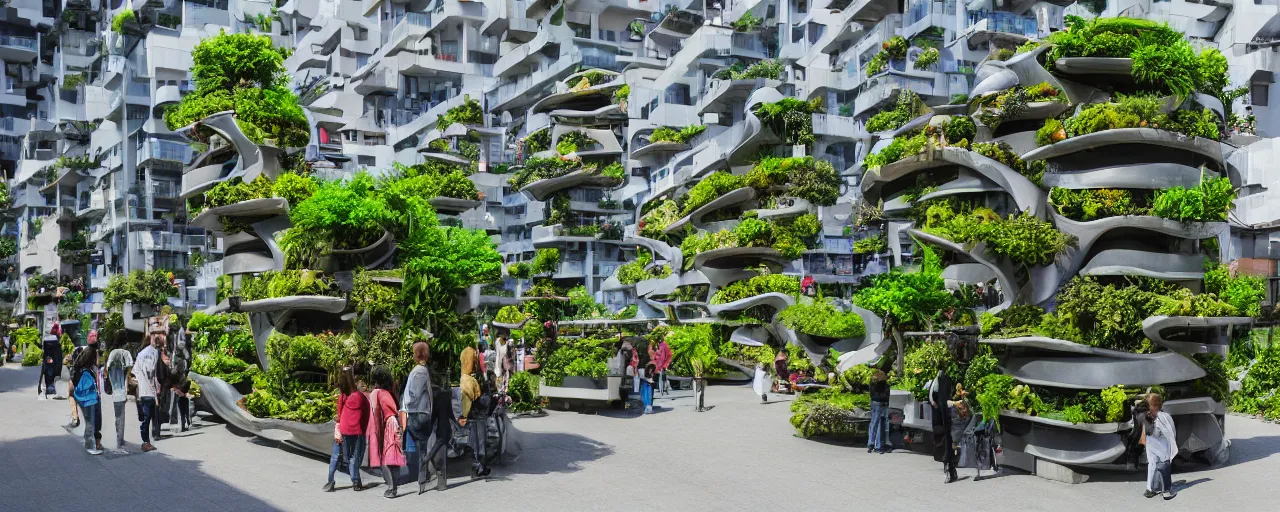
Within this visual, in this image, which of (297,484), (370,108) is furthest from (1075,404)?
(370,108)

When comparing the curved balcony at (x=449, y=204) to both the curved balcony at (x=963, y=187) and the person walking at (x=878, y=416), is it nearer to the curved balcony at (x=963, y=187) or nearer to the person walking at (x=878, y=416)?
the curved balcony at (x=963, y=187)

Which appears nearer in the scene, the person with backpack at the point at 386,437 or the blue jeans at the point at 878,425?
the person with backpack at the point at 386,437

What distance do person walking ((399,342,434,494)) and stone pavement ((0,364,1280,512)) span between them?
28.7 inches

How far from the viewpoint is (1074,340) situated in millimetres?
17219

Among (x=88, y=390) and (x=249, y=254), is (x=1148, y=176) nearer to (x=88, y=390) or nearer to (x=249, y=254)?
(x=88, y=390)

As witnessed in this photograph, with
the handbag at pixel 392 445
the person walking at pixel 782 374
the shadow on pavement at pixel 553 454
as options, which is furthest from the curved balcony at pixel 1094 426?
the person walking at pixel 782 374

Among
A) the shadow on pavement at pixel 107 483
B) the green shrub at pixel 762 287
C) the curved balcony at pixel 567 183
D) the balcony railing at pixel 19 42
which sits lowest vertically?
the shadow on pavement at pixel 107 483

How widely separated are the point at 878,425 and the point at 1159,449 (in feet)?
18.1

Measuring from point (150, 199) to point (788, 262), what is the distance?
3938 cm

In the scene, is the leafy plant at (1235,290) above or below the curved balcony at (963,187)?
below

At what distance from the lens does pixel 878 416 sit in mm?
Result: 20266

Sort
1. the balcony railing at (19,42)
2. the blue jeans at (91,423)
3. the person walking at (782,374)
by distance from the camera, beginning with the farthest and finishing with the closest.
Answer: the balcony railing at (19,42) < the person walking at (782,374) < the blue jeans at (91,423)

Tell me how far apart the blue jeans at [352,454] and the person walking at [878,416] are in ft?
30.6

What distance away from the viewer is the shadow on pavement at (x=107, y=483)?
47.8ft
